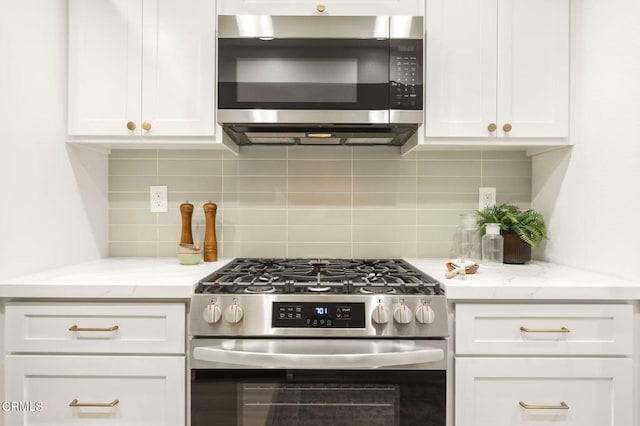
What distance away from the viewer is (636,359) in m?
1.32

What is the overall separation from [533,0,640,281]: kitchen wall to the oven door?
2.58ft

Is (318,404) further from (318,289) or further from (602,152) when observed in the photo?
(602,152)

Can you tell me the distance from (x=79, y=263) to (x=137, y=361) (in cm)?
72

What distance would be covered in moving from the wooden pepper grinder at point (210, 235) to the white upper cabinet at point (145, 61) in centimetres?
40

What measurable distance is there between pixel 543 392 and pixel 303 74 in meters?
1.47

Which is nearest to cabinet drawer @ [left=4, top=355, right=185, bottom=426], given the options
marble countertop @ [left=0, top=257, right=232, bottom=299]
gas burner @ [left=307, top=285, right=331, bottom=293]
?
marble countertop @ [left=0, top=257, right=232, bottom=299]

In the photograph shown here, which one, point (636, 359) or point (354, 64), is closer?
point (636, 359)

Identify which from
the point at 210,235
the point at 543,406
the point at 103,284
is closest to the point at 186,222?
the point at 210,235

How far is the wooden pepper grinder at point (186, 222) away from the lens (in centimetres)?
187

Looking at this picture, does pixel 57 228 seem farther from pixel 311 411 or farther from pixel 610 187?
pixel 610 187

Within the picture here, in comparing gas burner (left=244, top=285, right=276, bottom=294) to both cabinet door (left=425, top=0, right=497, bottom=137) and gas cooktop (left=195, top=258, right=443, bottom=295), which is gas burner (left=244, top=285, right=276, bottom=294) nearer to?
gas cooktop (left=195, top=258, right=443, bottom=295)

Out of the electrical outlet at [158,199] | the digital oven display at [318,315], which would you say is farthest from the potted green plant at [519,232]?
the electrical outlet at [158,199]

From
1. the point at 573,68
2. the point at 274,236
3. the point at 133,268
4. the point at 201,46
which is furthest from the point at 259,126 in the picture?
the point at 573,68

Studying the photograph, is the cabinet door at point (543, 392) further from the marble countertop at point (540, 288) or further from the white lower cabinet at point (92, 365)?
the white lower cabinet at point (92, 365)
